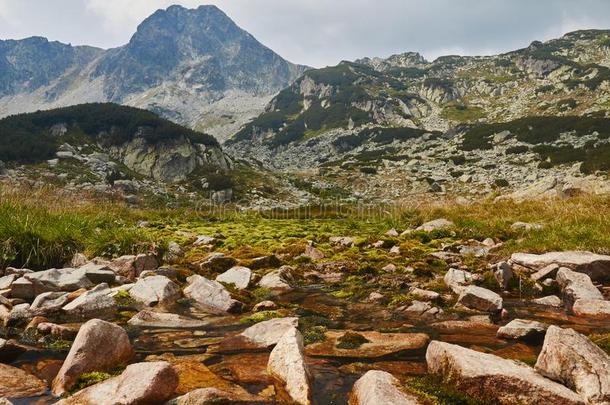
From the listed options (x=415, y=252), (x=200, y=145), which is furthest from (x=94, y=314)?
(x=200, y=145)

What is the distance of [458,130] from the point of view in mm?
112438

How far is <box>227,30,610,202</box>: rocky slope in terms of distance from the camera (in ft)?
175

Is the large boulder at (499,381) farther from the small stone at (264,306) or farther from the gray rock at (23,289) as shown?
the gray rock at (23,289)

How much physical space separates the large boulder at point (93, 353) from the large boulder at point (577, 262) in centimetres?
779

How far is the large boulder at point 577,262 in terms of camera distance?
8031mm

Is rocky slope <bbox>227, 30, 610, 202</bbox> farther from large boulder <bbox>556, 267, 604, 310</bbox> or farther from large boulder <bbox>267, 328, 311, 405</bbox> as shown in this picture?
large boulder <bbox>267, 328, 311, 405</bbox>

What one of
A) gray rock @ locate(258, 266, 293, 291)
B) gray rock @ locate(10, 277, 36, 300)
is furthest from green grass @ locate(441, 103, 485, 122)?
gray rock @ locate(10, 277, 36, 300)

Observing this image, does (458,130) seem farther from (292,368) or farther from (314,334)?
(292,368)

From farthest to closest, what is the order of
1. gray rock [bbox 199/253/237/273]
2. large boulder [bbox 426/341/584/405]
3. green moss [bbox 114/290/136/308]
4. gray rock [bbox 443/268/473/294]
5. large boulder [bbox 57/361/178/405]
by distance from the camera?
gray rock [bbox 199/253/237/273], gray rock [bbox 443/268/473/294], green moss [bbox 114/290/136/308], large boulder [bbox 57/361/178/405], large boulder [bbox 426/341/584/405]

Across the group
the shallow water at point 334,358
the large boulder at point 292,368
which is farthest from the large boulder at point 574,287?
the large boulder at point 292,368

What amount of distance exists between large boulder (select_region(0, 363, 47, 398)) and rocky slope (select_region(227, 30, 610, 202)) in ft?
74.4

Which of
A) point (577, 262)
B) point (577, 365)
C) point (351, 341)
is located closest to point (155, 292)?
point (351, 341)

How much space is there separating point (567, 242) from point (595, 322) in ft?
15.4

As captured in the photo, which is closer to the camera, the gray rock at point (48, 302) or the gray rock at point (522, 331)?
the gray rock at point (522, 331)
